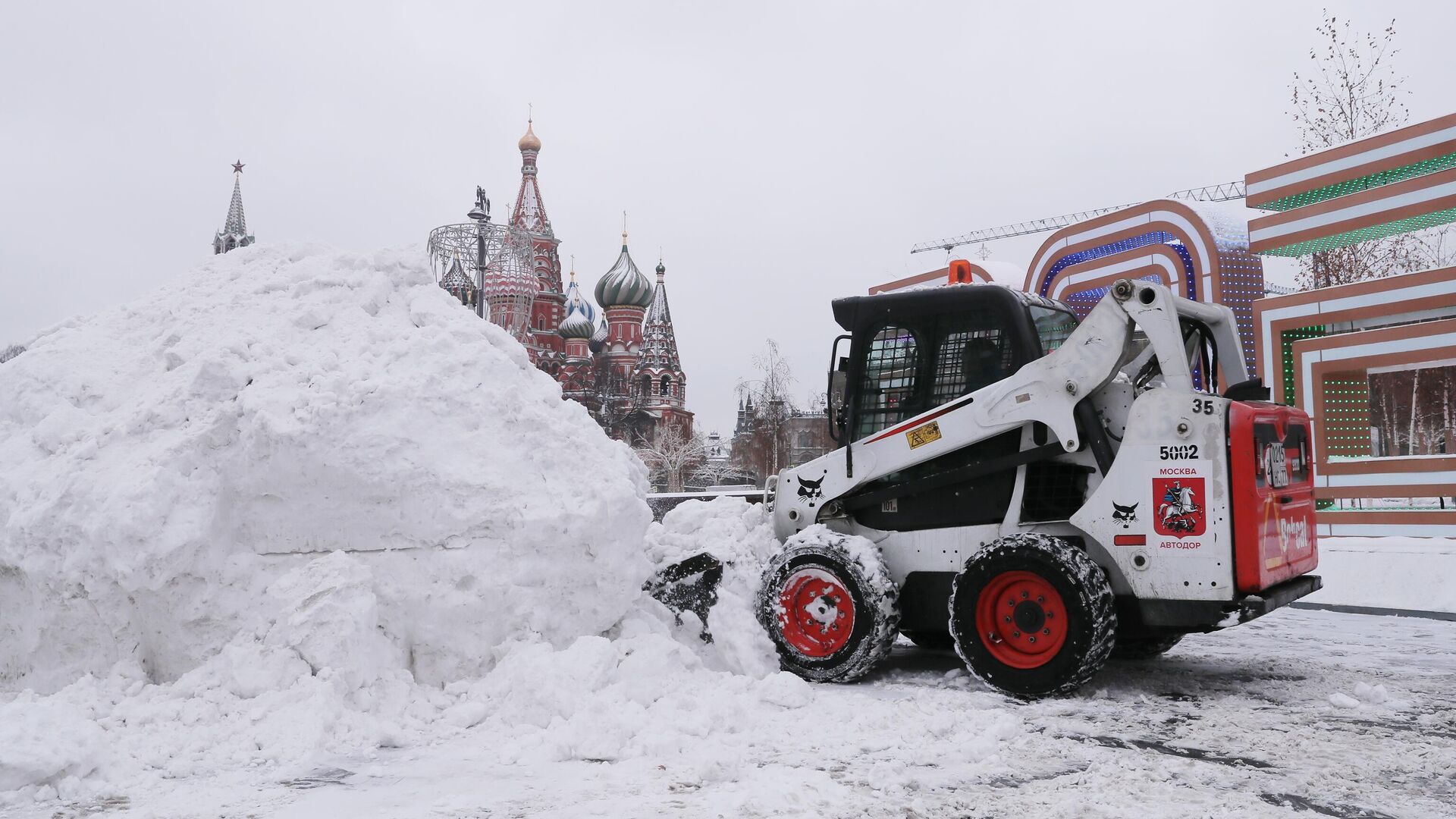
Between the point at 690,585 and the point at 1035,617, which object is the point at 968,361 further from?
the point at 690,585

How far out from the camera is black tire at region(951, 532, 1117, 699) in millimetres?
5777

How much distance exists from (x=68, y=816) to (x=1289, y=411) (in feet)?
22.4

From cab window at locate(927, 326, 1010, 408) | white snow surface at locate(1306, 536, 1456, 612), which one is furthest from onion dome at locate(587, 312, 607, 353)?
cab window at locate(927, 326, 1010, 408)

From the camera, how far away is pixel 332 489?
19.2 ft

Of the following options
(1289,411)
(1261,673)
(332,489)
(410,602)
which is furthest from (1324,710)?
(332,489)

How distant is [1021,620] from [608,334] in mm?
64277

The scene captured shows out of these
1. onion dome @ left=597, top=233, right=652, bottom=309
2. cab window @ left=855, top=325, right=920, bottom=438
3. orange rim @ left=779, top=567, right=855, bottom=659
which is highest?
onion dome @ left=597, top=233, right=652, bottom=309

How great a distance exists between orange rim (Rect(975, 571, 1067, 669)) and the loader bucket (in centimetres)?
178

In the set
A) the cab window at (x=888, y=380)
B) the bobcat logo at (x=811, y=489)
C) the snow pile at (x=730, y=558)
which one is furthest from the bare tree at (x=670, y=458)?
the cab window at (x=888, y=380)

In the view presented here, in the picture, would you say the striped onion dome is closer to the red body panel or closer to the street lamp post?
the street lamp post

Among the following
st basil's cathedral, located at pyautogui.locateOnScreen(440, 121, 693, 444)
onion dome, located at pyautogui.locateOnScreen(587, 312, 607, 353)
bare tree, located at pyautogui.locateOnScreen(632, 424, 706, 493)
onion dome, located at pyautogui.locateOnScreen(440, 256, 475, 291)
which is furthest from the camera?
onion dome, located at pyautogui.locateOnScreen(587, 312, 607, 353)

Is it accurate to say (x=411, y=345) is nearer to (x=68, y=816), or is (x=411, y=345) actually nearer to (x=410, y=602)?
(x=410, y=602)

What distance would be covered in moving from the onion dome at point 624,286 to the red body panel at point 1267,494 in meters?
63.0

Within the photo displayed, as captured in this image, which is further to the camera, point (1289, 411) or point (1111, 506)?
point (1289, 411)
